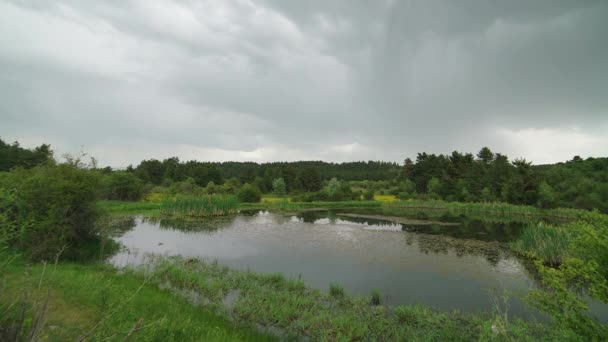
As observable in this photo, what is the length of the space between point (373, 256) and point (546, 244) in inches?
331

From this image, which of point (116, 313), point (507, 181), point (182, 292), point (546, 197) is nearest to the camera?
point (116, 313)

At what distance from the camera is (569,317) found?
11.5ft

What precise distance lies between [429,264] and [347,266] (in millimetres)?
4049

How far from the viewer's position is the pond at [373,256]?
935 centimetres

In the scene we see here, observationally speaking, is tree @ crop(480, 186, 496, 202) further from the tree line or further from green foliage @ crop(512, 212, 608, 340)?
green foliage @ crop(512, 212, 608, 340)

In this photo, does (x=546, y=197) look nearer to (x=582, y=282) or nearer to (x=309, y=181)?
(x=309, y=181)

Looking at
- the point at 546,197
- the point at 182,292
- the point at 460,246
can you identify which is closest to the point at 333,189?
the point at 546,197

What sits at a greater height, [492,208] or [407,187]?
[407,187]

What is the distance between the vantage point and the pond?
368 inches

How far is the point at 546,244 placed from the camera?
1312 cm

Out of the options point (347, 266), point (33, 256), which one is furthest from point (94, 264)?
point (347, 266)

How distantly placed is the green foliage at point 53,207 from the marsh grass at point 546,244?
19.1 m

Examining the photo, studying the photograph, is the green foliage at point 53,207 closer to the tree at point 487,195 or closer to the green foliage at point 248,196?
the green foliage at point 248,196

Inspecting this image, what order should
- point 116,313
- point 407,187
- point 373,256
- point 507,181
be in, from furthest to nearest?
1. point 407,187
2. point 507,181
3. point 373,256
4. point 116,313
